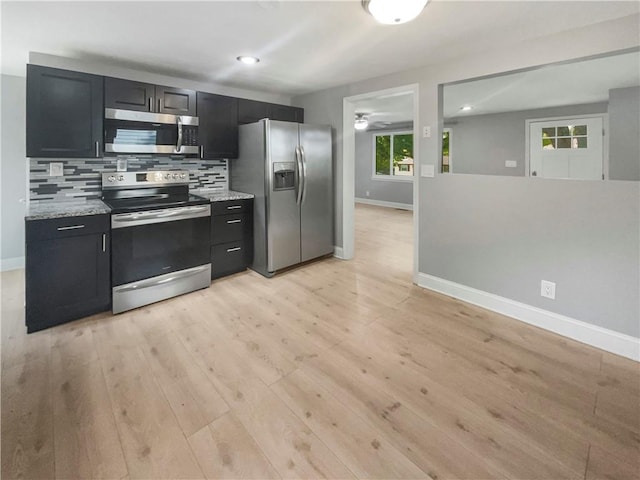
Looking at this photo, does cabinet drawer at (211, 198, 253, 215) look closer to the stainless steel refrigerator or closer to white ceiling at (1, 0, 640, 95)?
the stainless steel refrigerator

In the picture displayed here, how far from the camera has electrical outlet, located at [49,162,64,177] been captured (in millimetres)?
2967

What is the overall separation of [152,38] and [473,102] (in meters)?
4.89

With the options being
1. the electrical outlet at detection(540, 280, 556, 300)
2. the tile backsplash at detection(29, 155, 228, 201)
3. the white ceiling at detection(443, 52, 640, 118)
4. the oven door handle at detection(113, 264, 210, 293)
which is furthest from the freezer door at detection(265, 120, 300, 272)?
the electrical outlet at detection(540, 280, 556, 300)

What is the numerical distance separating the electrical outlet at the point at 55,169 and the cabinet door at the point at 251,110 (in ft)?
6.06

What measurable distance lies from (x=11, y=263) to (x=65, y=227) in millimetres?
2307

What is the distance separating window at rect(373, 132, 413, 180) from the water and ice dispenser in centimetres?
617

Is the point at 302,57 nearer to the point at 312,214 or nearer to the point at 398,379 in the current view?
the point at 312,214

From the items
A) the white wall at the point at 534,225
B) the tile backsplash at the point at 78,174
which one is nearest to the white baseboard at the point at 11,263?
the tile backsplash at the point at 78,174

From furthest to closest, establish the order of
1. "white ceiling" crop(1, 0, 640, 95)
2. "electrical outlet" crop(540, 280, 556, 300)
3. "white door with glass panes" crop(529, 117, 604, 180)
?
"white door with glass panes" crop(529, 117, 604, 180)
"electrical outlet" crop(540, 280, 556, 300)
"white ceiling" crop(1, 0, 640, 95)

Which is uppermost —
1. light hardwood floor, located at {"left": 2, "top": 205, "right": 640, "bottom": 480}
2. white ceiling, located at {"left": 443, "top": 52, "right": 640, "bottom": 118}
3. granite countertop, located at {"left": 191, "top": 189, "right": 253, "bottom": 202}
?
white ceiling, located at {"left": 443, "top": 52, "right": 640, "bottom": 118}

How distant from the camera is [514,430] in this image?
1.56 metres

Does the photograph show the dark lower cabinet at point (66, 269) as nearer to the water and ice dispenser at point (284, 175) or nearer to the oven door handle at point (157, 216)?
the oven door handle at point (157, 216)

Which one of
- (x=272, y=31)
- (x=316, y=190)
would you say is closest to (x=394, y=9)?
(x=272, y=31)

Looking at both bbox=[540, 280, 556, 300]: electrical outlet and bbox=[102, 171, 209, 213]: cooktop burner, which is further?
bbox=[102, 171, 209, 213]: cooktop burner
